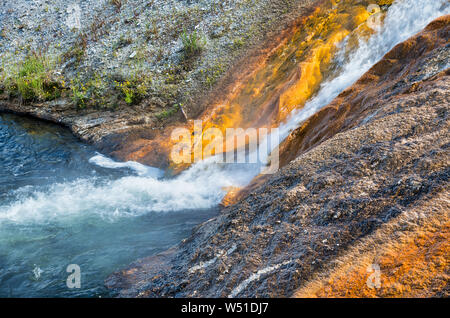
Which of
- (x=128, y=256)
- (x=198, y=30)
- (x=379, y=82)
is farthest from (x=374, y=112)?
(x=198, y=30)

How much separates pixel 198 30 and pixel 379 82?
21.4 feet

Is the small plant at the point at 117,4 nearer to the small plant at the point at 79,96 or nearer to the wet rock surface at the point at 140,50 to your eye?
the wet rock surface at the point at 140,50

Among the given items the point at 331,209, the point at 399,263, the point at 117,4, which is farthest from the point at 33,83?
the point at 399,263

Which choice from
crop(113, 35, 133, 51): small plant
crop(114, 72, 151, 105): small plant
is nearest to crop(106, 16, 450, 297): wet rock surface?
crop(114, 72, 151, 105): small plant

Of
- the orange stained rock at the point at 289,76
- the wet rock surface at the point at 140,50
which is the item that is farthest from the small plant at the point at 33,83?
the orange stained rock at the point at 289,76

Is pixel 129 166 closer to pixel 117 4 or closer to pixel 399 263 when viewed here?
pixel 399 263

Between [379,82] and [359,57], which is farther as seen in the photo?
[359,57]

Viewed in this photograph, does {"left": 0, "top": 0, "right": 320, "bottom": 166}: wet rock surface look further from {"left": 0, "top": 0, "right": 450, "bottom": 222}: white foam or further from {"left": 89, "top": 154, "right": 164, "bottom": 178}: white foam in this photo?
{"left": 0, "top": 0, "right": 450, "bottom": 222}: white foam

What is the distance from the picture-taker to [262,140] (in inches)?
283

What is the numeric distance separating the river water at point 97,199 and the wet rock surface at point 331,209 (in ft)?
2.40

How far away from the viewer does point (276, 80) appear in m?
7.98

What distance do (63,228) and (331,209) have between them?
14.2 feet

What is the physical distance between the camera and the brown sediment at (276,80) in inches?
291

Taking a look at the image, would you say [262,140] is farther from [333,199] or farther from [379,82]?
[333,199]
